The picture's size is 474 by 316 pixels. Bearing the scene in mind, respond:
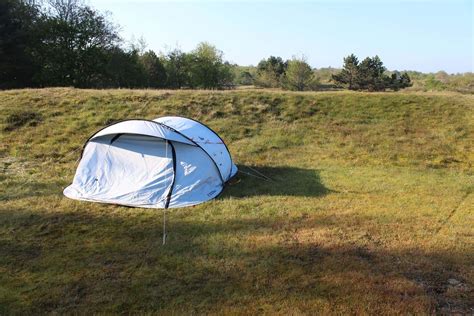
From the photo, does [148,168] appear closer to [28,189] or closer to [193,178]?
[193,178]

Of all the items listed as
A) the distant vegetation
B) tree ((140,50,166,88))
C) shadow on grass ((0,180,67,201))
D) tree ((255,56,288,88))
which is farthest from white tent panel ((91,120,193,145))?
tree ((255,56,288,88))

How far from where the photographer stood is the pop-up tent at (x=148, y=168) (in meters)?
8.09

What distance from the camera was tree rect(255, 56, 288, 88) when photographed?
1830 inches

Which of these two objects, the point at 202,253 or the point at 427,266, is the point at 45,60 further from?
the point at 427,266

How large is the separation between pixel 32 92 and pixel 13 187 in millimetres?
9940

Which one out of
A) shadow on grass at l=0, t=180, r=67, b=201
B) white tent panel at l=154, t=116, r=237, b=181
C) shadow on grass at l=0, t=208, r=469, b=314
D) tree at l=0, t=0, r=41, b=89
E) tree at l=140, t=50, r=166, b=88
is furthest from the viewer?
tree at l=140, t=50, r=166, b=88

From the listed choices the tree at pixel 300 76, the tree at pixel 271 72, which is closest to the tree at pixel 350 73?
the tree at pixel 300 76

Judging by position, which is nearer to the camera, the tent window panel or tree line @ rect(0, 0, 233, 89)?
the tent window panel

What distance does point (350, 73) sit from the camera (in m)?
41.5

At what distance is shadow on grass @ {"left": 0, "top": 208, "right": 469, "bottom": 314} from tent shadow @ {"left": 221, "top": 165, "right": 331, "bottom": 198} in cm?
185

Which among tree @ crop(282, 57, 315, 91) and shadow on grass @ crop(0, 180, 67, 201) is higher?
tree @ crop(282, 57, 315, 91)

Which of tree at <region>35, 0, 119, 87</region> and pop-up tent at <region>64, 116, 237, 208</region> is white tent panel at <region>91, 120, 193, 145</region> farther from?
tree at <region>35, 0, 119, 87</region>

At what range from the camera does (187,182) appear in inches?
325

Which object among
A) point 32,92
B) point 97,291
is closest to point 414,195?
point 97,291
